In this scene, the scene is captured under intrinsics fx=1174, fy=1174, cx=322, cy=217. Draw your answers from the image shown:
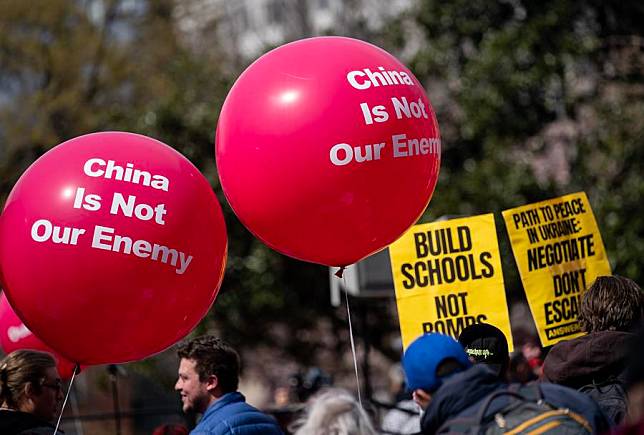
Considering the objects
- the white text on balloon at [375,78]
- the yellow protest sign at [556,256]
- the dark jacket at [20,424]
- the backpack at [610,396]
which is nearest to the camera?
the backpack at [610,396]

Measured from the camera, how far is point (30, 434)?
15.6ft

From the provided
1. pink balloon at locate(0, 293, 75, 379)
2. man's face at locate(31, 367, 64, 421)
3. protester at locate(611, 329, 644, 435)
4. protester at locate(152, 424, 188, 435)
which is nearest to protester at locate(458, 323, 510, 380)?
protester at locate(152, 424, 188, 435)

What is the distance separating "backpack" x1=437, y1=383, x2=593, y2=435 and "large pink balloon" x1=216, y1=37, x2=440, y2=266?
5.42 ft

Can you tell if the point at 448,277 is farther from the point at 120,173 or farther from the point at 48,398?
the point at 48,398

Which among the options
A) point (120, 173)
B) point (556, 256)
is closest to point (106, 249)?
point (120, 173)

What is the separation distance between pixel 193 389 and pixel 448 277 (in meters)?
A: 2.18

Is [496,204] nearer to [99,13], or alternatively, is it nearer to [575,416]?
[575,416]

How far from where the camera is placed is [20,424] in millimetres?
4801

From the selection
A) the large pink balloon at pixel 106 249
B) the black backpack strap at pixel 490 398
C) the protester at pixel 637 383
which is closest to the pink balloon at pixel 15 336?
the large pink balloon at pixel 106 249

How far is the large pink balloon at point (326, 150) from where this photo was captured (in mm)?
5016

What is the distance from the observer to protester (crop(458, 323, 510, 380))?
16.0 feet

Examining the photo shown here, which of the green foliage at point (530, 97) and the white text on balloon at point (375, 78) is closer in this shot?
the white text on balloon at point (375, 78)

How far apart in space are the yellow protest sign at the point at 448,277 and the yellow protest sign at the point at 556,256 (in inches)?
8.1

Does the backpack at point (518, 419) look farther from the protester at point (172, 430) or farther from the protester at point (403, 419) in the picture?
the protester at point (403, 419)
